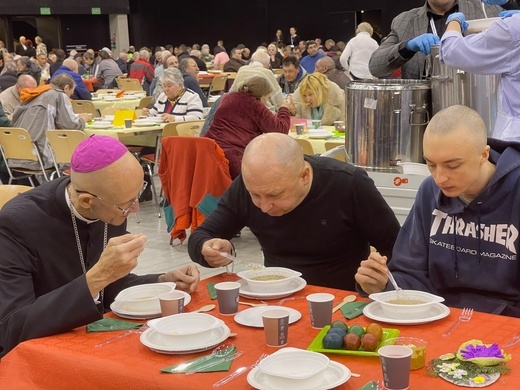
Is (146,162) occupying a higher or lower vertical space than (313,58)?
lower

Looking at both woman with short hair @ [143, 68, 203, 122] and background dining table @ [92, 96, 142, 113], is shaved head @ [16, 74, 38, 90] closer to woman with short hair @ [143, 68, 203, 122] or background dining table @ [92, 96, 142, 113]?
woman with short hair @ [143, 68, 203, 122]

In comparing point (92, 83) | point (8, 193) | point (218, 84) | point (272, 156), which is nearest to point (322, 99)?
point (8, 193)

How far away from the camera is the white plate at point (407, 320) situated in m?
2.17

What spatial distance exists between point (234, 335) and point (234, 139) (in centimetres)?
403

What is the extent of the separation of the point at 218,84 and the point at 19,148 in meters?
7.86

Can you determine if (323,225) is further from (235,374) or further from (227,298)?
(235,374)

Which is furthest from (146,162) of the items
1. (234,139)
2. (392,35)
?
(392,35)

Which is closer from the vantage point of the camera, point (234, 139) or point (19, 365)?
point (19, 365)

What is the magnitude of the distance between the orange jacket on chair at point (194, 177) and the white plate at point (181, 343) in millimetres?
3500

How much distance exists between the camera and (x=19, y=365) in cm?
214

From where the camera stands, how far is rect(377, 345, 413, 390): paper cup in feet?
5.67

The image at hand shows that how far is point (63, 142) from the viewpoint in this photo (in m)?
6.94

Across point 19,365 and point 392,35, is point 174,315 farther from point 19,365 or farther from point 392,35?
point 392,35

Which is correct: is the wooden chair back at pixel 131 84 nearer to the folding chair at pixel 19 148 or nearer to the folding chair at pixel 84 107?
the folding chair at pixel 84 107
